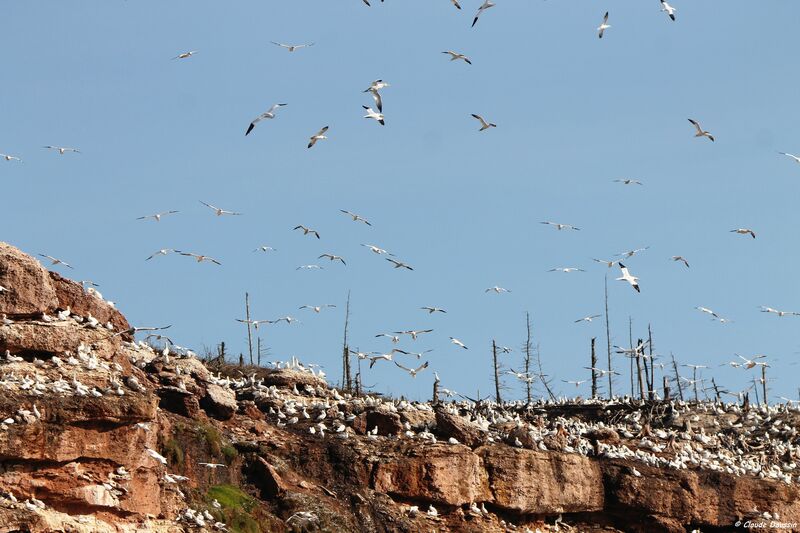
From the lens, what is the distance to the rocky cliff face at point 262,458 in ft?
83.4

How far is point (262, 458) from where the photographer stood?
3125cm

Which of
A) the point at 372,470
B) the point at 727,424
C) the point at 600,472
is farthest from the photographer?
the point at 727,424

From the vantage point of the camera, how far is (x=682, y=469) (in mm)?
40844

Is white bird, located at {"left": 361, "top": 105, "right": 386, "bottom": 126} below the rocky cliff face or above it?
above

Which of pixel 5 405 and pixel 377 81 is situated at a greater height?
pixel 377 81

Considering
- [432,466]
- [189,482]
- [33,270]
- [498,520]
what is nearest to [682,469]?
[498,520]

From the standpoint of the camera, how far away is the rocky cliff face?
83.4ft

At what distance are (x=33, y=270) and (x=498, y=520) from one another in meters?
13.0

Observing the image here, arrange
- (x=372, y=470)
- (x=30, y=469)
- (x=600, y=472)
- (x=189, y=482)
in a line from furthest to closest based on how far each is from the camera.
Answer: (x=600, y=472)
(x=372, y=470)
(x=189, y=482)
(x=30, y=469)

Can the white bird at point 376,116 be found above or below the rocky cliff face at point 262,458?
above

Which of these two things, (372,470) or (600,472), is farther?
(600,472)

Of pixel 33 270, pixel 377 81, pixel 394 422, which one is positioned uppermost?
pixel 377 81

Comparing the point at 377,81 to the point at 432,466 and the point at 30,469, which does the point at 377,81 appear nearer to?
the point at 432,466

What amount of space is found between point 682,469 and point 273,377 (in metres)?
11.9
